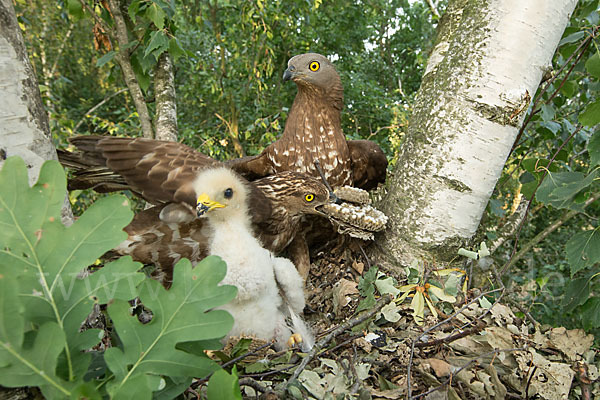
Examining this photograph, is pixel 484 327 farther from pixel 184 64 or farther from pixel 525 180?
pixel 184 64

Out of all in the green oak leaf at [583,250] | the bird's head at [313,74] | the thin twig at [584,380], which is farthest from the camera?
the bird's head at [313,74]

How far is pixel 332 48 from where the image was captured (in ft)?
27.3

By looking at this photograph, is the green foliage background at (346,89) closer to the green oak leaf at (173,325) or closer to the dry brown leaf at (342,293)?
the dry brown leaf at (342,293)

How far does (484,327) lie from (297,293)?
2.33 feet

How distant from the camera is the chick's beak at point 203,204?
1.48 meters

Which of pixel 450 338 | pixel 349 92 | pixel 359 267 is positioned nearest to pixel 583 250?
pixel 450 338

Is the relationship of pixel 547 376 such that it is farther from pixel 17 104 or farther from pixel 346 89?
pixel 346 89

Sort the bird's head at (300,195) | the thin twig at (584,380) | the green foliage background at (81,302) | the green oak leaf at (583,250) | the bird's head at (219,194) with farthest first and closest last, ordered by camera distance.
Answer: the bird's head at (300,195)
the bird's head at (219,194)
the green oak leaf at (583,250)
the thin twig at (584,380)
the green foliage background at (81,302)

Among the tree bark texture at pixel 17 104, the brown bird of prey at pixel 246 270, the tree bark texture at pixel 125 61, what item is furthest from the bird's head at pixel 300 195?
the tree bark texture at pixel 17 104

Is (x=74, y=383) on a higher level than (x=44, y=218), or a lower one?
lower

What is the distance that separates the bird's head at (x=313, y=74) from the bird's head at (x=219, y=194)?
970 mm

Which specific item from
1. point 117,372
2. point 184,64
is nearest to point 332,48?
point 184,64

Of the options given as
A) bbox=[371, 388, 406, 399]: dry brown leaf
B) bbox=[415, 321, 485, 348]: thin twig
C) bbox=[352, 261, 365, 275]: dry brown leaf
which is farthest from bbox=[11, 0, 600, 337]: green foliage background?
bbox=[371, 388, 406, 399]: dry brown leaf

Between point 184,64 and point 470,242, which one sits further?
point 184,64
